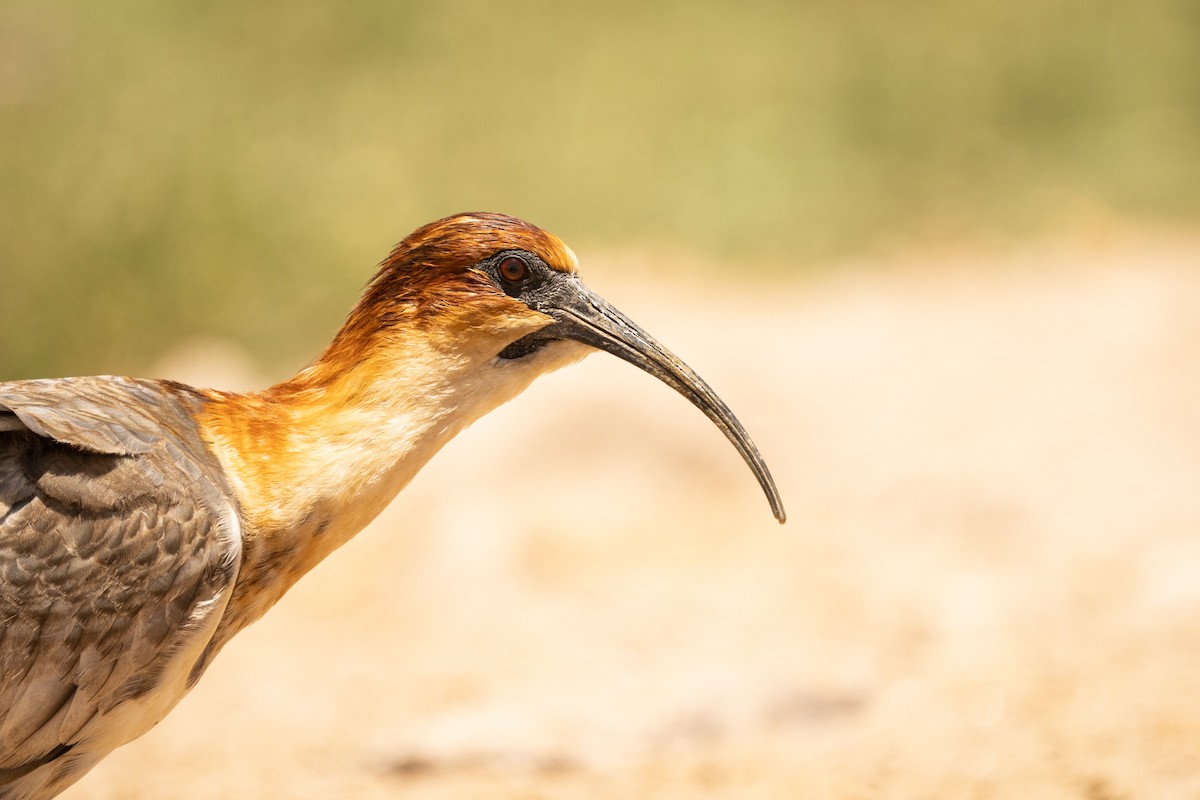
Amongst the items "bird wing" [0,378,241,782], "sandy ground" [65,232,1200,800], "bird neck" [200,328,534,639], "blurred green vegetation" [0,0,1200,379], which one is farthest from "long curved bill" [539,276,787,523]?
"blurred green vegetation" [0,0,1200,379]

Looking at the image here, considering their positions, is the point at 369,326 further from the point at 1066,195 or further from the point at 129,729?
the point at 1066,195

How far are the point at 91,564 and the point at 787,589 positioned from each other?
4.21m

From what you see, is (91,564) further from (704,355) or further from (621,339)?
(704,355)

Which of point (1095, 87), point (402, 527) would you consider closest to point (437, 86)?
point (402, 527)

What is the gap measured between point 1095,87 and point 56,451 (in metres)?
11.8

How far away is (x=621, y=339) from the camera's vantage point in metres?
3.39

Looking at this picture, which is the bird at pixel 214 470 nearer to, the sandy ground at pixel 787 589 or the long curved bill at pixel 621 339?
the long curved bill at pixel 621 339

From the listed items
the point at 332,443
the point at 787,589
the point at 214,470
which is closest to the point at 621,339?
the point at 332,443

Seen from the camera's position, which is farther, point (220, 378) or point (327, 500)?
point (220, 378)

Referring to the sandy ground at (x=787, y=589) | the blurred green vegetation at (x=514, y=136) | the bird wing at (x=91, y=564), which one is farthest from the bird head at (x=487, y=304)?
the blurred green vegetation at (x=514, y=136)

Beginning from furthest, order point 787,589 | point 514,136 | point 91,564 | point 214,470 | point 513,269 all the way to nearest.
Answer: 1. point 514,136
2. point 787,589
3. point 513,269
4. point 214,470
5. point 91,564

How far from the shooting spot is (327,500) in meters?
3.13

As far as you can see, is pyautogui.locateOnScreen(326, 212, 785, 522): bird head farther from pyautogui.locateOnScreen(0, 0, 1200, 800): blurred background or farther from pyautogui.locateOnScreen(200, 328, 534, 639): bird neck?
pyautogui.locateOnScreen(0, 0, 1200, 800): blurred background

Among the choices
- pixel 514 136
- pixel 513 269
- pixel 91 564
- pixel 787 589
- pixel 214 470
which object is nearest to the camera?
pixel 91 564
